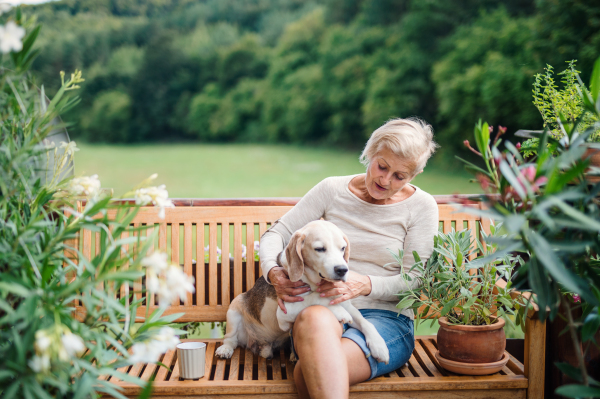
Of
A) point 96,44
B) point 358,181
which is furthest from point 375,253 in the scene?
point 96,44

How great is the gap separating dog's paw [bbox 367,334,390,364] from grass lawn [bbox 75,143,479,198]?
999 cm

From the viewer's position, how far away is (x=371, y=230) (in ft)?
8.21

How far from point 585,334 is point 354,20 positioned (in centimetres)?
1278

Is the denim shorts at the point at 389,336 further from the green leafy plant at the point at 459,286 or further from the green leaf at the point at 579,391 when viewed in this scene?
the green leaf at the point at 579,391

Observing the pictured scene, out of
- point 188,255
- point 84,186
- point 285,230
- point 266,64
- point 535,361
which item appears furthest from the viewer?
point 266,64

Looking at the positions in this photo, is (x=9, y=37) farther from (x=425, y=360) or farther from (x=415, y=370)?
(x=425, y=360)

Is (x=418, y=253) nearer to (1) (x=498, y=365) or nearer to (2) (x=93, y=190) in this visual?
(1) (x=498, y=365)

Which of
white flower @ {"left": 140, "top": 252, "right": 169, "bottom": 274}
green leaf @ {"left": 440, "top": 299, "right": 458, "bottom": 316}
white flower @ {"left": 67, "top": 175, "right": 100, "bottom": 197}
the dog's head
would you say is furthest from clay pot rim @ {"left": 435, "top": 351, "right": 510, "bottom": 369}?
white flower @ {"left": 67, "top": 175, "right": 100, "bottom": 197}

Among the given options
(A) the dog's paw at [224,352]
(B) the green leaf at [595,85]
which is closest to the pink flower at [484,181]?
(B) the green leaf at [595,85]

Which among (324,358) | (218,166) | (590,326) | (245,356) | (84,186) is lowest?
(218,166)

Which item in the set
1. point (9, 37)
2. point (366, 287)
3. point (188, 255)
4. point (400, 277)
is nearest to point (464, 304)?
point (400, 277)

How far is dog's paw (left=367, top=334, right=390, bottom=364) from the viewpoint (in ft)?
7.00

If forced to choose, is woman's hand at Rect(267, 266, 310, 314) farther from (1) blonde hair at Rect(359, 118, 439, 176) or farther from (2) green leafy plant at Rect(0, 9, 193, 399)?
(2) green leafy plant at Rect(0, 9, 193, 399)

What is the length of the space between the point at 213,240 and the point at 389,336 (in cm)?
114
